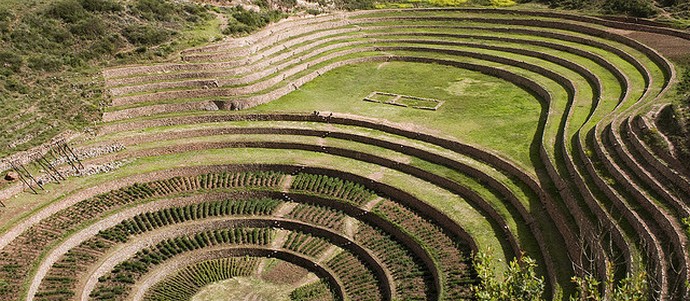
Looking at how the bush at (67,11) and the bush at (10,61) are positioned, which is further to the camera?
the bush at (67,11)

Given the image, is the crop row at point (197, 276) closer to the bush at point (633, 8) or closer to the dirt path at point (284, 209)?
the dirt path at point (284, 209)

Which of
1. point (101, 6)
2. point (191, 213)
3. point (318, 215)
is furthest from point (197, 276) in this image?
point (101, 6)

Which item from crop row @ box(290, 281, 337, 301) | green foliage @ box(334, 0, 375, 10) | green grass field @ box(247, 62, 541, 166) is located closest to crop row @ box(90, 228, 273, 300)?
crop row @ box(290, 281, 337, 301)

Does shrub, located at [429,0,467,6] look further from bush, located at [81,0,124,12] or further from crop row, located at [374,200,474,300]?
crop row, located at [374,200,474,300]

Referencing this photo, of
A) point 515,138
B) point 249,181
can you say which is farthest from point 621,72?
point 249,181

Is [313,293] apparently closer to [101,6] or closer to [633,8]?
[101,6]

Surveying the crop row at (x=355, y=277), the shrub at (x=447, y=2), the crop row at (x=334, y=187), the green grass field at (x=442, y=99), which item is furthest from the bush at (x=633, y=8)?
the crop row at (x=355, y=277)

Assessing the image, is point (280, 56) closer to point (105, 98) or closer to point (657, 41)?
point (105, 98)
